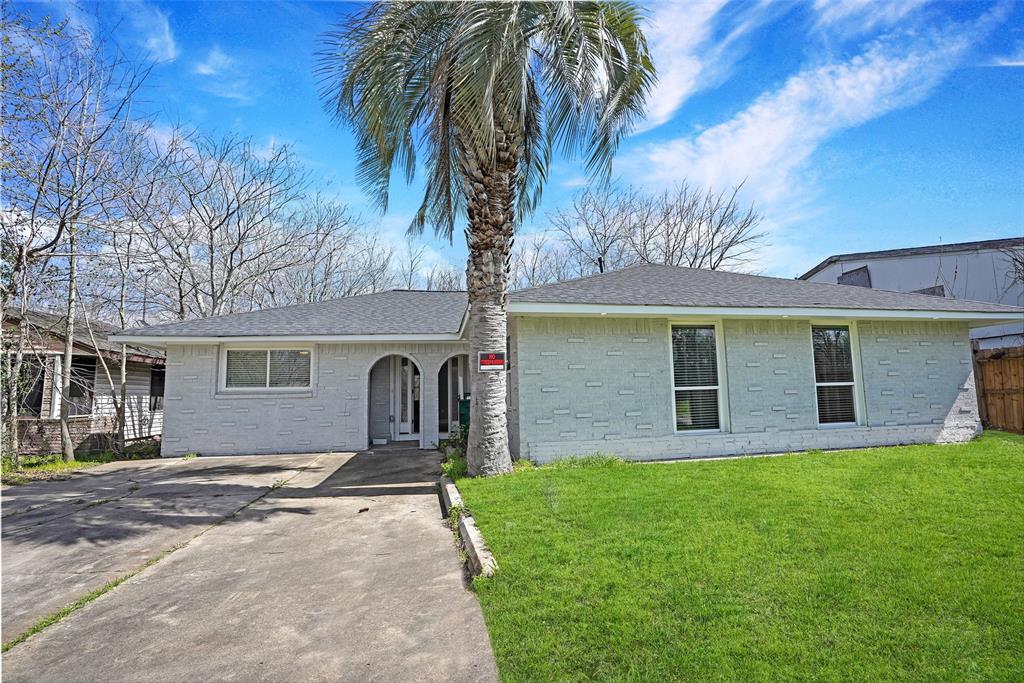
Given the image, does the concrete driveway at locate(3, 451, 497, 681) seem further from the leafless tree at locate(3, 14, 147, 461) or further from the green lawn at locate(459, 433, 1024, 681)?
the leafless tree at locate(3, 14, 147, 461)

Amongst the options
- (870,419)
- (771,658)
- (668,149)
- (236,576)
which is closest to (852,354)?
(870,419)

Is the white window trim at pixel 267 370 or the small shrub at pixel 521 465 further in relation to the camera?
the white window trim at pixel 267 370

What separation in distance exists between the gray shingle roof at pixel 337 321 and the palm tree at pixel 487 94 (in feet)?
15.3

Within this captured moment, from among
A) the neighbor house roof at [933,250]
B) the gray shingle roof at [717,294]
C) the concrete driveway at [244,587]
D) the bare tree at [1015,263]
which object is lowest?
the concrete driveway at [244,587]

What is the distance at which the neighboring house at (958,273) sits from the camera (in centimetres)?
1585

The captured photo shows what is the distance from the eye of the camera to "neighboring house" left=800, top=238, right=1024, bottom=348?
1585cm

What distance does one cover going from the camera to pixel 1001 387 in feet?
38.3

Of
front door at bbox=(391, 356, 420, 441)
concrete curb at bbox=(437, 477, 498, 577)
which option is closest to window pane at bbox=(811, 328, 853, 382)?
concrete curb at bbox=(437, 477, 498, 577)

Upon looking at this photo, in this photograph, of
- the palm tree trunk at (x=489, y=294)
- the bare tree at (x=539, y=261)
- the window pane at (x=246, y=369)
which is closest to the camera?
the palm tree trunk at (x=489, y=294)

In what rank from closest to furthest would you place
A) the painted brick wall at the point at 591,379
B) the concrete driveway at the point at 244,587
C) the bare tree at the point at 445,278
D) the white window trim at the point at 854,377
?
the concrete driveway at the point at 244,587
the painted brick wall at the point at 591,379
the white window trim at the point at 854,377
the bare tree at the point at 445,278

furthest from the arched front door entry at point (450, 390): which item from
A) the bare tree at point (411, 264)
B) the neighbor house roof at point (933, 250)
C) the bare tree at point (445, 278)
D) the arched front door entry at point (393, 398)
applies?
the bare tree at point (445, 278)

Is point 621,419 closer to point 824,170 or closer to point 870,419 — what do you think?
point 870,419

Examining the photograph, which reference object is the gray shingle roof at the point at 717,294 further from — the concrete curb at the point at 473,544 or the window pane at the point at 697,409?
the concrete curb at the point at 473,544

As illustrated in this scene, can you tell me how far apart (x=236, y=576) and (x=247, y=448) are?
8.76m
